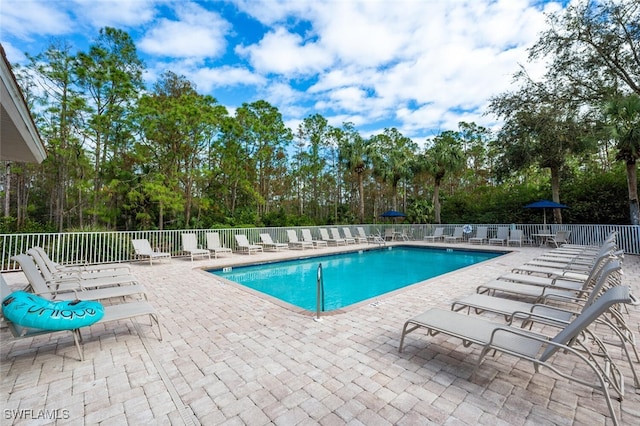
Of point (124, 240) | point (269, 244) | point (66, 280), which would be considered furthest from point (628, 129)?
point (124, 240)

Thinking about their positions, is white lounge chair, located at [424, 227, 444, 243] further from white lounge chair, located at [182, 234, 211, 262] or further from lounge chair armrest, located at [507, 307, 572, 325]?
lounge chair armrest, located at [507, 307, 572, 325]

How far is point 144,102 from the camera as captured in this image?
13.3 meters

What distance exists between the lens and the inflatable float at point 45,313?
2.47m

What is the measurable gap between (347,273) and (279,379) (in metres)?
6.98

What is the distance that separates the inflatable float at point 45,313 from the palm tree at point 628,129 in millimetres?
15822

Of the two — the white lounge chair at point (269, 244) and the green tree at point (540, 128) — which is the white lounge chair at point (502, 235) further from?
the white lounge chair at point (269, 244)

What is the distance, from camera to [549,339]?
7.14 ft

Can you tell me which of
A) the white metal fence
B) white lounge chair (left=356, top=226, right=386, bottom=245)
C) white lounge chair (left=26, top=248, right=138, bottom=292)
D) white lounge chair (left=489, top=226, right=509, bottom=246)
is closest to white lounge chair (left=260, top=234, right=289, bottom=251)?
the white metal fence

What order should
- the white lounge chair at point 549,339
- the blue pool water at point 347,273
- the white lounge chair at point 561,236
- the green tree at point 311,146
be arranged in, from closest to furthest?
the white lounge chair at point 549,339
the blue pool water at point 347,273
the white lounge chair at point 561,236
the green tree at point 311,146

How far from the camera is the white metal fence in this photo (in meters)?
7.59

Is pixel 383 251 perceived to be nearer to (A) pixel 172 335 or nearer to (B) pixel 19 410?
(A) pixel 172 335

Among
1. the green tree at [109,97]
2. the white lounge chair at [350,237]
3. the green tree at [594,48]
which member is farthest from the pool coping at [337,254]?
the green tree at [109,97]

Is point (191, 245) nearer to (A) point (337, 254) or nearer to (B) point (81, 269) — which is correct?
(B) point (81, 269)

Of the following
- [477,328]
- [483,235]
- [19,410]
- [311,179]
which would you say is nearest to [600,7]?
[483,235]
